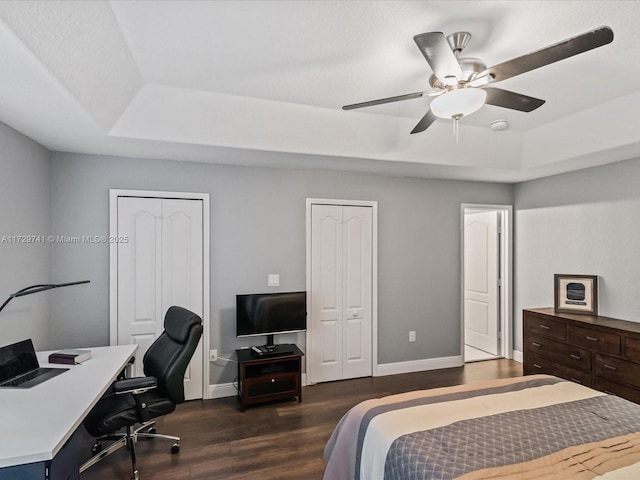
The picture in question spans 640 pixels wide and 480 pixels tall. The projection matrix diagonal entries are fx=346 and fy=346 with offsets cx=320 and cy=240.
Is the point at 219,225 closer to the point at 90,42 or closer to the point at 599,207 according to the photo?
the point at 90,42

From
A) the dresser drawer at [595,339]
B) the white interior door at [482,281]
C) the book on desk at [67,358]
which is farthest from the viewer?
the white interior door at [482,281]

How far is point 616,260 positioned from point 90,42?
4.70m

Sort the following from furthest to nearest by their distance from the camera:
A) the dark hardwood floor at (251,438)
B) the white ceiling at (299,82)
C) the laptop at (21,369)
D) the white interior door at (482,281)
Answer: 1. the white interior door at (482,281)
2. the dark hardwood floor at (251,438)
3. the laptop at (21,369)
4. the white ceiling at (299,82)

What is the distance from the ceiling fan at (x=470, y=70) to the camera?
4.78ft

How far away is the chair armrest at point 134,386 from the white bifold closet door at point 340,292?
185cm

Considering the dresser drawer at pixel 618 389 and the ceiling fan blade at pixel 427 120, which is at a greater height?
the ceiling fan blade at pixel 427 120

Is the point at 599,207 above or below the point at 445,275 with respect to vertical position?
above

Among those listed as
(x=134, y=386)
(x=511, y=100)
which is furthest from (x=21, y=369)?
(x=511, y=100)

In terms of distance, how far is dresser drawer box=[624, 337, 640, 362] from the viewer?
9.50ft

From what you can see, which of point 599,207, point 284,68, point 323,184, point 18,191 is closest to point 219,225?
point 323,184

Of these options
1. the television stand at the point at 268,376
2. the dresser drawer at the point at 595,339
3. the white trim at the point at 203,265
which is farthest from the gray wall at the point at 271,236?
the dresser drawer at the point at 595,339

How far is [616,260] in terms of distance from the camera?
3.52 metres

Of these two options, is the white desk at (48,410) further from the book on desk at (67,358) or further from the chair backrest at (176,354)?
the chair backrest at (176,354)

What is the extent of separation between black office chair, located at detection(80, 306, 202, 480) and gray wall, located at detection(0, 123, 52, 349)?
2.98 feet
